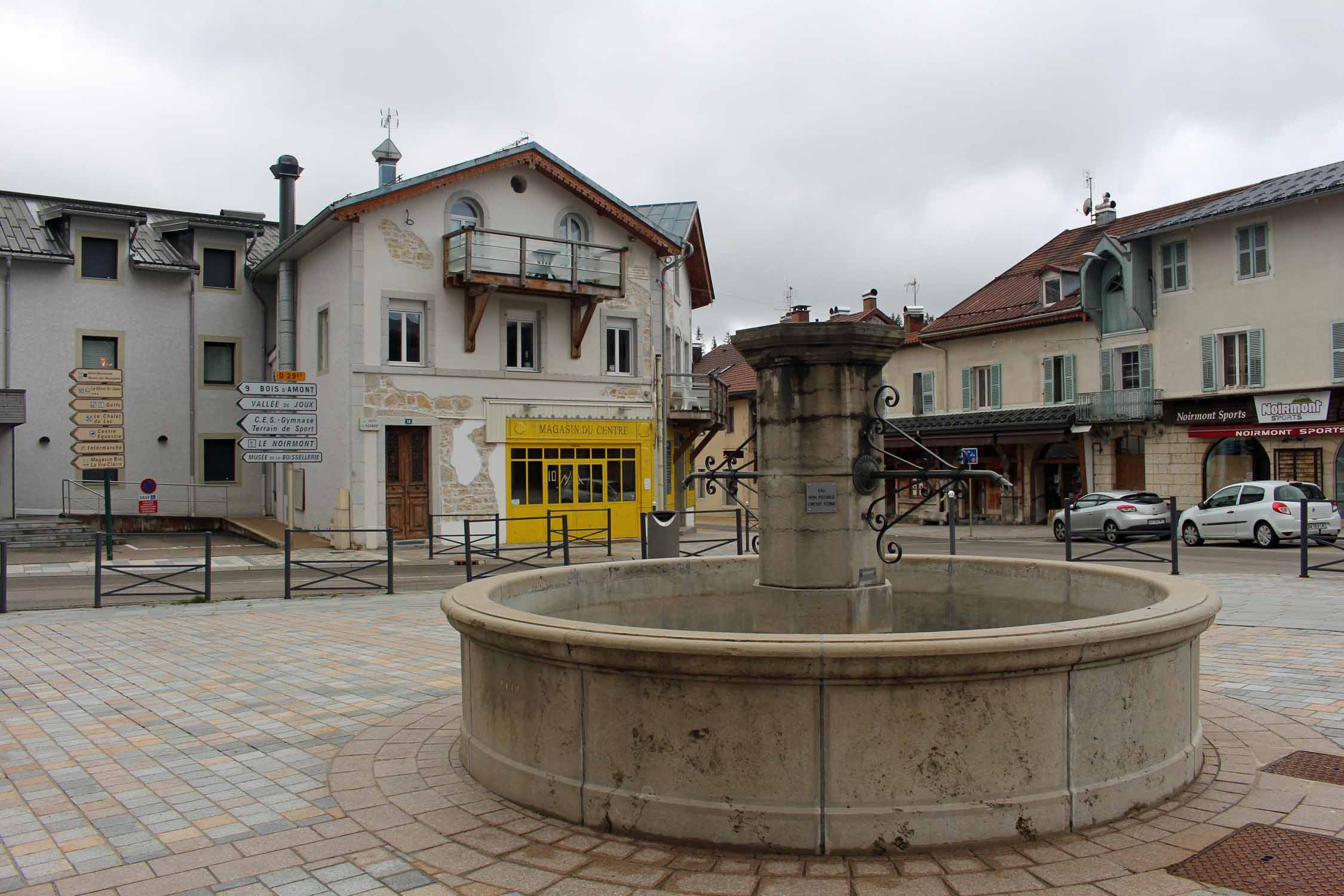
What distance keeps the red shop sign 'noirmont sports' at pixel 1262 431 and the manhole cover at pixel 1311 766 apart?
82.7ft

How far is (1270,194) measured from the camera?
2823 centimetres

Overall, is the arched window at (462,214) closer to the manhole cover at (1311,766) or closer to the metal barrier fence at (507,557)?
the metal barrier fence at (507,557)

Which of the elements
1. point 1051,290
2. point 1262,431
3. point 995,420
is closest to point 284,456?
point 995,420

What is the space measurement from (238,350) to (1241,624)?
95.8 feet

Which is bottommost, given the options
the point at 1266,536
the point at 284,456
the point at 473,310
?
the point at 1266,536

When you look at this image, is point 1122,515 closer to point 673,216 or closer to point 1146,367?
point 1146,367

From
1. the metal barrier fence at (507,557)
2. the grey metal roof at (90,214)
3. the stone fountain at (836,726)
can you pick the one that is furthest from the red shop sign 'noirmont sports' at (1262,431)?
the grey metal roof at (90,214)

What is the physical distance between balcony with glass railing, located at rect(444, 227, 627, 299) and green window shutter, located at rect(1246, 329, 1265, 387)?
18322 millimetres

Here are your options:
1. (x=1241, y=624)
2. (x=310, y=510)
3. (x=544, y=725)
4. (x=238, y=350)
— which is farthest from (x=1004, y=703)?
(x=238, y=350)

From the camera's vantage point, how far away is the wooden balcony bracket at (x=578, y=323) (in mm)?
26188

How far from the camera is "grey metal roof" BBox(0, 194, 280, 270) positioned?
2823 centimetres

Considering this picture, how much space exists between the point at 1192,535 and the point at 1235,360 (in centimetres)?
773

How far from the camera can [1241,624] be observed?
34.4 ft

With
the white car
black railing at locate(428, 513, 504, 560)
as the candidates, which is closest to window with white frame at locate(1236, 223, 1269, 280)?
the white car
